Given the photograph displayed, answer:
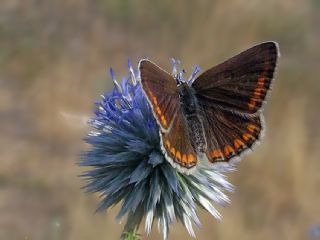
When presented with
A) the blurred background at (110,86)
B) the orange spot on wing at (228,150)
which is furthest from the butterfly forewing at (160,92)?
the blurred background at (110,86)

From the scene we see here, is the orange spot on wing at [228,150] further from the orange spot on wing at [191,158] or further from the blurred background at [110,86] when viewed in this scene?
the blurred background at [110,86]

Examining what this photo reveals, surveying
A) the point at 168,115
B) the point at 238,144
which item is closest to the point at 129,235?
the point at 168,115

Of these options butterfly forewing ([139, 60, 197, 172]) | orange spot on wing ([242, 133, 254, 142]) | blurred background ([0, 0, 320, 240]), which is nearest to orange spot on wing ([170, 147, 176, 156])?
butterfly forewing ([139, 60, 197, 172])

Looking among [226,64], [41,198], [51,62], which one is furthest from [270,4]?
[226,64]

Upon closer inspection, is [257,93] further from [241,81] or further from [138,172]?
[138,172]

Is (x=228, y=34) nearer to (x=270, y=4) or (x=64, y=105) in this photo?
(x=270, y=4)
